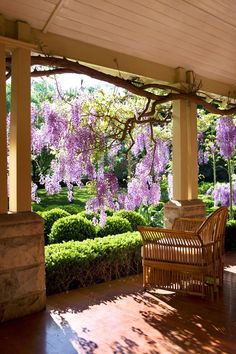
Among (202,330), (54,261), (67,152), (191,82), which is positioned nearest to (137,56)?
(191,82)

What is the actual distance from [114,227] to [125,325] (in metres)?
2.59

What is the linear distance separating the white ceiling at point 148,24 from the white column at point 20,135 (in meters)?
0.35

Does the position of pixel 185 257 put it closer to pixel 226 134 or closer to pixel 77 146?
pixel 77 146

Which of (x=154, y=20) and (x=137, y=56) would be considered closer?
(x=154, y=20)

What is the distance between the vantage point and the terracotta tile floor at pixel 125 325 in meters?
2.44

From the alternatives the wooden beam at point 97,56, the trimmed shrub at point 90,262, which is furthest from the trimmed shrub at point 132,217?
the wooden beam at point 97,56

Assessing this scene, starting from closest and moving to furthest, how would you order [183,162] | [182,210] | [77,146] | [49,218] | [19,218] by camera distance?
[19,218], [77,146], [182,210], [183,162], [49,218]

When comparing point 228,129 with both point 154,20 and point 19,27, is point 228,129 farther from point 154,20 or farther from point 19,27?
point 19,27

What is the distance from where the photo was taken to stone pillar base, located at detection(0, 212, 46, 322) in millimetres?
2877

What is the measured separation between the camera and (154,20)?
3.50m

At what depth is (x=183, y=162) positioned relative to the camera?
463cm

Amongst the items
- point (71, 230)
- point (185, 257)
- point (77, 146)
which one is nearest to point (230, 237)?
point (71, 230)

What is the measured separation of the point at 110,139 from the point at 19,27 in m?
1.97

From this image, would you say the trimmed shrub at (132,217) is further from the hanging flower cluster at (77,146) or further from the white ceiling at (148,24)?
the white ceiling at (148,24)
